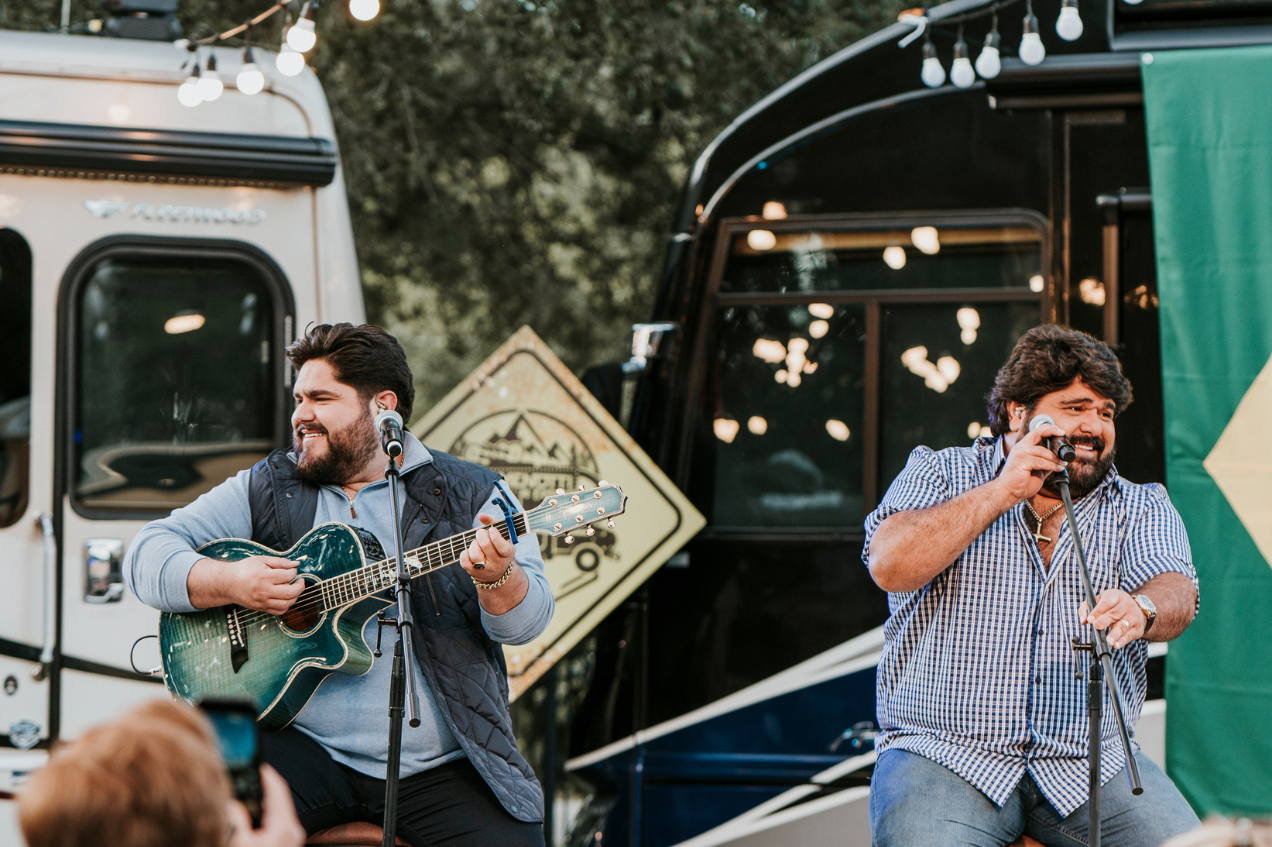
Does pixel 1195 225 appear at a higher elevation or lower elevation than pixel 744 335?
higher

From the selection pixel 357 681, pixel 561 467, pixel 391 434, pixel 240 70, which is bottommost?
pixel 357 681

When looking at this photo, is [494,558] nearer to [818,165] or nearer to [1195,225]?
[818,165]

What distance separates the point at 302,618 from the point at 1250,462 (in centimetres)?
278

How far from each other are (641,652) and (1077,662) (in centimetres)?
170

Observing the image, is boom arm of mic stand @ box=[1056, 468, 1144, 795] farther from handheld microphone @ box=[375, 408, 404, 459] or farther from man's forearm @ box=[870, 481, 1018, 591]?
handheld microphone @ box=[375, 408, 404, 459]

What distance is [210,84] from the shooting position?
4.41 m

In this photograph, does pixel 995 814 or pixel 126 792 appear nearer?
pixel 126 792

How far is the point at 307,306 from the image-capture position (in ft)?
14.8

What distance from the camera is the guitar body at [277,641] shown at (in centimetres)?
315

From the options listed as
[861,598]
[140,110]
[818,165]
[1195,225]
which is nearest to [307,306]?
[140,110]

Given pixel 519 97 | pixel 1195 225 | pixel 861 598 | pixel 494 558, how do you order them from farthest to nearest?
pixel 519 97 → pixel 861 598 → pixel 1195 225 → pixel 494 558

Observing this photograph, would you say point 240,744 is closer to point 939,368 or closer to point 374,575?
point 374,575

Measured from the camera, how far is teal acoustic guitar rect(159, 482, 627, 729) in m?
3.15

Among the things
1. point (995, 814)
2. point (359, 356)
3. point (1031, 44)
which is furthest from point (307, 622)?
point (1031, 44)
